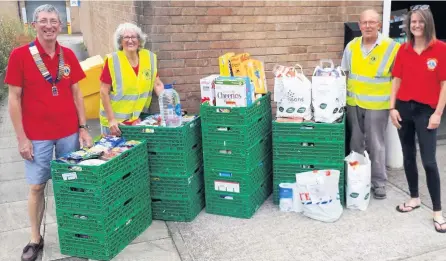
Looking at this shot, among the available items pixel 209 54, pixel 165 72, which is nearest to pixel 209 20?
pixel 209 54

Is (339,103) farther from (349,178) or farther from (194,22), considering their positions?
(194,22)

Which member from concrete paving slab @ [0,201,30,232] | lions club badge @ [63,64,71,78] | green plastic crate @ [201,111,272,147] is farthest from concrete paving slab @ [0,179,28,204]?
green plastic crate @ [201,111,272,147]

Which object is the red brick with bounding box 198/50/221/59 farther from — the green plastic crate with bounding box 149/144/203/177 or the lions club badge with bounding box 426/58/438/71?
the lions club badge with bounding box 426/58/438/71

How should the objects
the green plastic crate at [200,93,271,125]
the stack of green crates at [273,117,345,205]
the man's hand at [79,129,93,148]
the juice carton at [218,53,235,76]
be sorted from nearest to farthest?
1. the man's hand at [79,129,93,148]
2. the green plastic crate at [200,93,271,125]
3. the stack of green crates at [273,117,345,205]
4. the juice carton at [218,53,235,76]

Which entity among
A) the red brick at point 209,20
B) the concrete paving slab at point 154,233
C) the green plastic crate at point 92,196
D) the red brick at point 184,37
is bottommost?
the concrete paving slab at point 154,233

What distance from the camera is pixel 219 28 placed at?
5.67 m

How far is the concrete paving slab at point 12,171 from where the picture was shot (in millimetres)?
6332

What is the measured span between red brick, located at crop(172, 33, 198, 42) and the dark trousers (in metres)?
2.32

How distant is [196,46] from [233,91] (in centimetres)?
129

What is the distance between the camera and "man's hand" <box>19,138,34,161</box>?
390 cm

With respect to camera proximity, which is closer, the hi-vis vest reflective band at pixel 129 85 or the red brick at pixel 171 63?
the hi-vis vest reflective band at pixel 129 85

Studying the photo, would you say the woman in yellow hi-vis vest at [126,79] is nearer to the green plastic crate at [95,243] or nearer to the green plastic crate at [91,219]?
the green plastic crate at [91,219]

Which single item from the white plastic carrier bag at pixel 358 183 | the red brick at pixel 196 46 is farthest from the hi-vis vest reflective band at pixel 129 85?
the white plastic carrier bag at pixel 358 183

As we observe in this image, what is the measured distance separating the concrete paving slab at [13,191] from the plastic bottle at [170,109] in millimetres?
2107
